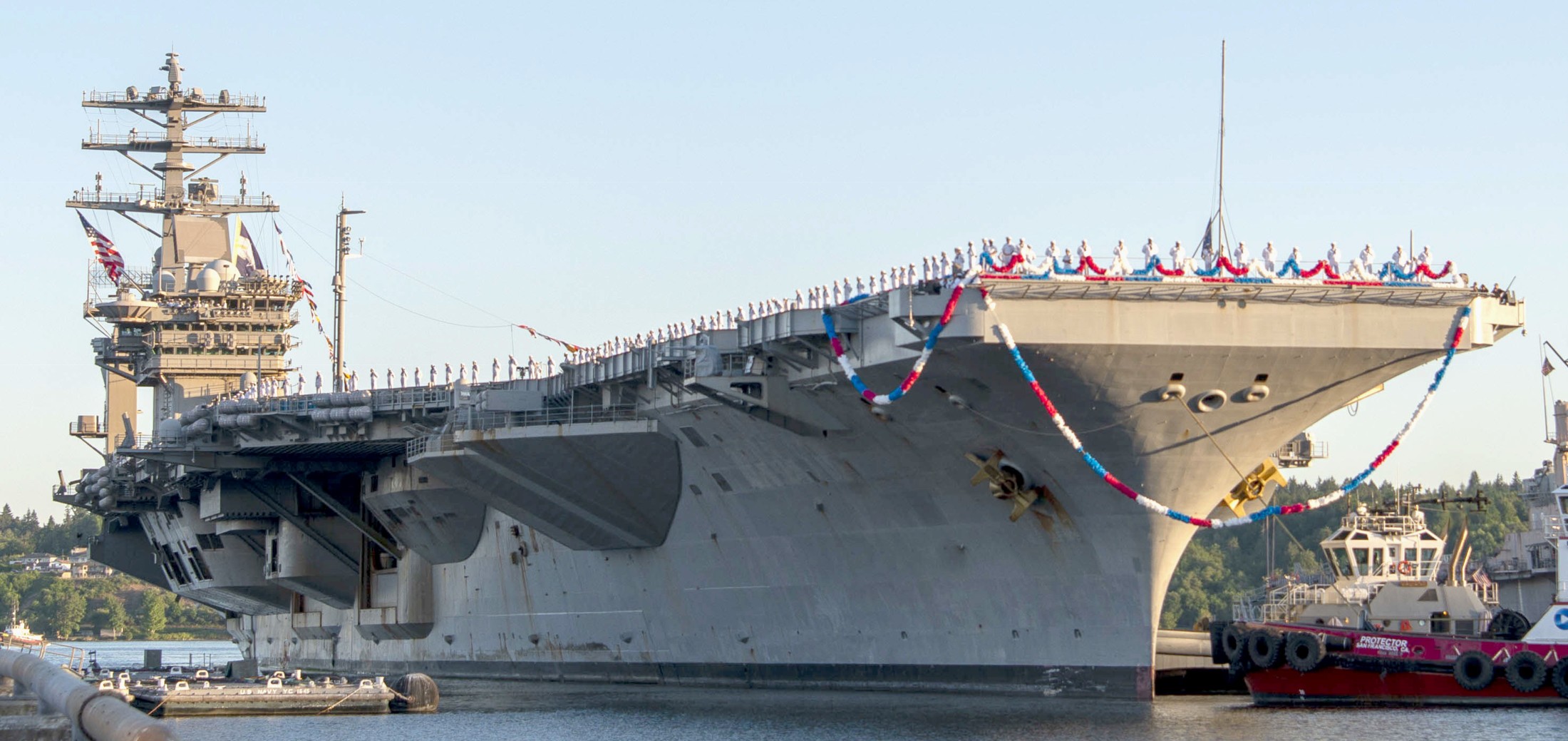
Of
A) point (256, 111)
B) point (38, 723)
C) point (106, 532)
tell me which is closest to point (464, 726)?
point (38, 723)

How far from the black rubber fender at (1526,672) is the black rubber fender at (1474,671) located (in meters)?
0.21

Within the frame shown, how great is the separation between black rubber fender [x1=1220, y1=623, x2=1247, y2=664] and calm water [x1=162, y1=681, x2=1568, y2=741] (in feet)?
2.41

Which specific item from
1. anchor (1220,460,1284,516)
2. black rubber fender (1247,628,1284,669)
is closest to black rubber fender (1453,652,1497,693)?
black rubber fender (1247,628,1284,669)

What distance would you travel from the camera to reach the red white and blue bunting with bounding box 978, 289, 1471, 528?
22156 millimetres

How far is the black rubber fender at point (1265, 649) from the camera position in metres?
26.4

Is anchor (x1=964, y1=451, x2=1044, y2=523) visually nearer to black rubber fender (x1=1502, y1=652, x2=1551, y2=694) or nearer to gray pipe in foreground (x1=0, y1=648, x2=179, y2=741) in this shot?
black rubber fender (x1=1502, y1=652, x2=1551, y2=694)

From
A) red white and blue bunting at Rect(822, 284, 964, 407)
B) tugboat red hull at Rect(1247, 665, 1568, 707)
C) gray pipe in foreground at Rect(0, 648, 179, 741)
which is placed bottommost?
tugboat red hull at Rect(1247, 665, 1568, 707)

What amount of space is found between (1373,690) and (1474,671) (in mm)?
1467

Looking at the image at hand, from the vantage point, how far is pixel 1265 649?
26406 mm

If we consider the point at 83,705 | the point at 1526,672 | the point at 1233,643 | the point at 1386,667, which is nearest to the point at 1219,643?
the point at 1233,643

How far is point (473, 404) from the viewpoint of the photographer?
110 ft

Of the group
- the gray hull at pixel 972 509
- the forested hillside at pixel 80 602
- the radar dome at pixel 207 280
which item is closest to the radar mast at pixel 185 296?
the radar dome at pixel 207 280

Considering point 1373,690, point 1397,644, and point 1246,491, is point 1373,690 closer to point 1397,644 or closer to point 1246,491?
point 1397,644

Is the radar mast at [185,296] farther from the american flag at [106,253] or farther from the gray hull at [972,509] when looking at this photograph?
the gray hull at [972,509]
